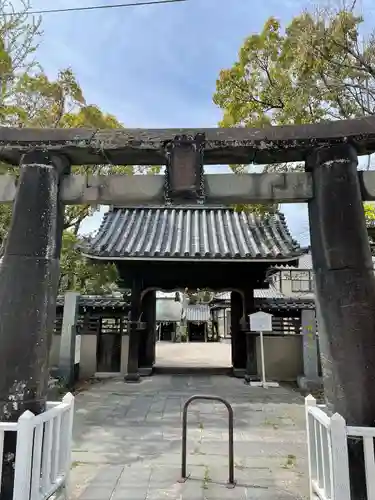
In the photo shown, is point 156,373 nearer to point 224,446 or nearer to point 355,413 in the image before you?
point 224,446

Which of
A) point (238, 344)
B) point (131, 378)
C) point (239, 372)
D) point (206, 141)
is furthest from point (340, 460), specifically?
point (238, 344)

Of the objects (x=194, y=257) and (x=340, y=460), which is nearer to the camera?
(x=340, y=460)

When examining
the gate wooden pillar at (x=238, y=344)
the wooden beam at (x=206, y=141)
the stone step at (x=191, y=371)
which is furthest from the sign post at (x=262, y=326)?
the wooden beam at (x=206, y=141)

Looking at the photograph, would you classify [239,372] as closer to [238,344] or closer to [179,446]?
[238,344]

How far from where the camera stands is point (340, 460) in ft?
9.53

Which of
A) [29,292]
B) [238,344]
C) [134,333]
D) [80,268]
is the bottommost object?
[238,344]

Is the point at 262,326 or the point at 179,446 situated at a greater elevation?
the point at 262,326

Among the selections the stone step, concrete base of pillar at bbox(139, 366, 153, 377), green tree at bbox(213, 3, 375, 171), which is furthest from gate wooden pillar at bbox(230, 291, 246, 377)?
green tree at bbox(213, 3, 375, 171)

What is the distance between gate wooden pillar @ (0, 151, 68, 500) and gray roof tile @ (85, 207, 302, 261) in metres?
5.97

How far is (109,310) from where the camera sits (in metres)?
11.7

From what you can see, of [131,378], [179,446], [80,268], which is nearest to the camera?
[179,446]

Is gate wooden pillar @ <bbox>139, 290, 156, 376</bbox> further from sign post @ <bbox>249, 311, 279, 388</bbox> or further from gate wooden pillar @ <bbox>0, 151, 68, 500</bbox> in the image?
gate wooden pillar @ <bbox>0, 151, 68, 500</bbox>

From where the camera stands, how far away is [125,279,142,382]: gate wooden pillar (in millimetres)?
10509

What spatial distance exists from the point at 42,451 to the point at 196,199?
275 cm
